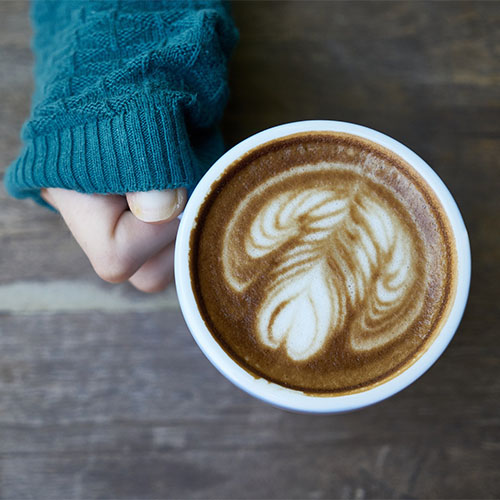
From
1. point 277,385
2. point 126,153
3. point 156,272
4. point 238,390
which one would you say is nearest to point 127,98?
point 126,153

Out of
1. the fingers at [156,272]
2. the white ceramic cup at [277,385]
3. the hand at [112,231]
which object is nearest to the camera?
the white ceramic cup at [277,385]

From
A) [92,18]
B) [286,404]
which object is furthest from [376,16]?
[286,404]

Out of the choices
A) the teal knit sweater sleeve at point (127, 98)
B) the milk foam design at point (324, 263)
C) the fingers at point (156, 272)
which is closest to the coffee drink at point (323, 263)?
the milk foam design at point (324, 263)

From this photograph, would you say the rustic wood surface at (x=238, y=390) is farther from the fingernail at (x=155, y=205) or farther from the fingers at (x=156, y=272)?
the fingernail at (x=155, y=205)

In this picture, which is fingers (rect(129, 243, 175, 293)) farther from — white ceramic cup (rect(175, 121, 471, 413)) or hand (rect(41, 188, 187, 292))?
white ceramic cup (rect(175, 121, 471, 413))

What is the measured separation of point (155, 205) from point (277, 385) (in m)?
0.28

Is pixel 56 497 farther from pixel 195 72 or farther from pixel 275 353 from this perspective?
pixel 195 72

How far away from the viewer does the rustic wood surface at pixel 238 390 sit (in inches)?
33.2

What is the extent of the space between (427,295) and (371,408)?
1.17ft

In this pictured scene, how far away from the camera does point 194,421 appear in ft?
2.80

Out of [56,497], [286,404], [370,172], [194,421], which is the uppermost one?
[370,172]

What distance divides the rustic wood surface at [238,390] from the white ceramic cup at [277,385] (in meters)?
0.32

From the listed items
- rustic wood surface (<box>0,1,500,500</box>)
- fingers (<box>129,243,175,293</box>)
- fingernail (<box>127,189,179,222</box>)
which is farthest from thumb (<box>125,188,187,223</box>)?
rustic wood surface (<box>0,1,500,500</box>)

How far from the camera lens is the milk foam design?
572 mm
